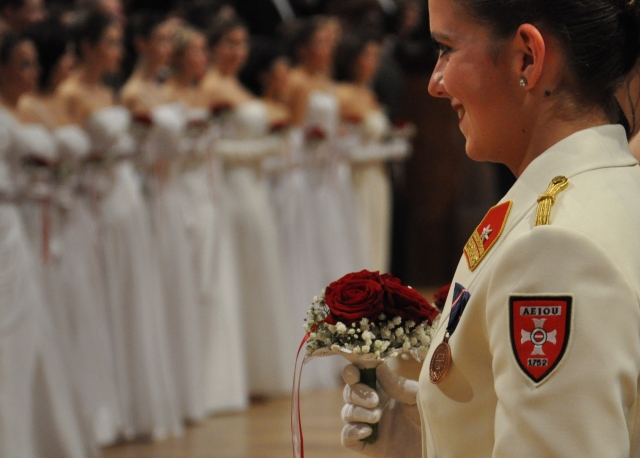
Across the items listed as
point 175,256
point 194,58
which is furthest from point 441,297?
point 194,58

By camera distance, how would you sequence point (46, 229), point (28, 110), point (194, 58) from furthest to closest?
point (194, 58)
point (28, 110)
point (46, 229)

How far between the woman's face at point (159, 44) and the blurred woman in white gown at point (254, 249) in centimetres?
44

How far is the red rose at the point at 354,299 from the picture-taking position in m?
1.55

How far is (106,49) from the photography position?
17.8 feet

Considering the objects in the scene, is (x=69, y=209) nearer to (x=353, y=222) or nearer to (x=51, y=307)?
(x=51, y=307)

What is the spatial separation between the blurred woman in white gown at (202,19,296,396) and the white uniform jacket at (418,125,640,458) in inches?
199

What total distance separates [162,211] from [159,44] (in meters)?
1.12

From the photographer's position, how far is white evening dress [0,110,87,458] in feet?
13.3

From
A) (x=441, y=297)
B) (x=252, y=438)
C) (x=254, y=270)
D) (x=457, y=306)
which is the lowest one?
(x=252, y=438)

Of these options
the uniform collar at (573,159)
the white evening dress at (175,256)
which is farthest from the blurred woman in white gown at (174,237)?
the uniform collar at (573,159)

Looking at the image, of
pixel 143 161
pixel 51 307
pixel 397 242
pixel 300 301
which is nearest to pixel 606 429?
pixel 51 307

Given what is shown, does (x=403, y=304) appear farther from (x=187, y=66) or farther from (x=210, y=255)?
(x=187, y=66)

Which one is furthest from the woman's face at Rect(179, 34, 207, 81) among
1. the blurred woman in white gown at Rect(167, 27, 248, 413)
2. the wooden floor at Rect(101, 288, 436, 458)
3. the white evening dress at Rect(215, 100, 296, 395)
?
the wooden floor at Rect(101, 288, 436, 458)

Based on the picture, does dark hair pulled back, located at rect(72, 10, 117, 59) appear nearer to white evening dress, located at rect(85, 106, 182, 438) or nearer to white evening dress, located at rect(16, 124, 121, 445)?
white evening dress, located at rect(85, 106, 182, 438)
